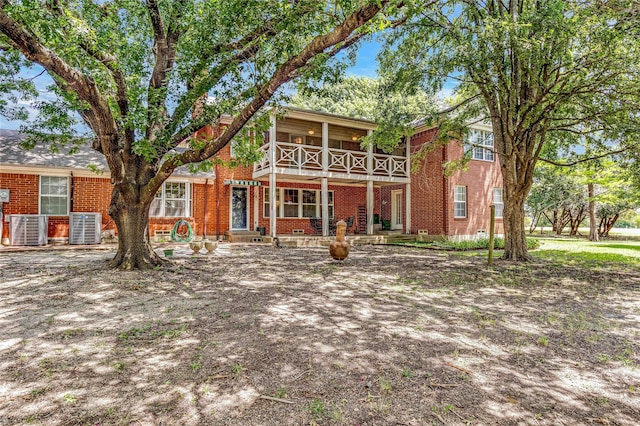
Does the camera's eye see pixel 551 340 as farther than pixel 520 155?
No

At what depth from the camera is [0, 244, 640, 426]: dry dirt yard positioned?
2.37 meters

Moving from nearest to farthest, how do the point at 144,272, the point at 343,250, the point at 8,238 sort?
the point at 144,272, the point at 343,250, the point at 8,238

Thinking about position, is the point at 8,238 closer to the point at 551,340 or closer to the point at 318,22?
the point at 318,22

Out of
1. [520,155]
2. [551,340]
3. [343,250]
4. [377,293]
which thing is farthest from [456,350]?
[520,155]

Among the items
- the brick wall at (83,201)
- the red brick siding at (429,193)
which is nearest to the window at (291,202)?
the brick wall at (83,201)

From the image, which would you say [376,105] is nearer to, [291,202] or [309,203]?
[309,203]

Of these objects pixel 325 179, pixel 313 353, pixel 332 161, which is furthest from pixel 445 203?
pixel 313 353

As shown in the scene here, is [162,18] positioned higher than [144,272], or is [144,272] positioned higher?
[162,18]

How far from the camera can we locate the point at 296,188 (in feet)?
56.9

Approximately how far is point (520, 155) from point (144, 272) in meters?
10.5

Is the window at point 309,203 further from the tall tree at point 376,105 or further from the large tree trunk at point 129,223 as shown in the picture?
the large tree trunk at point 129,223

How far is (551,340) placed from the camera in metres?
3.76

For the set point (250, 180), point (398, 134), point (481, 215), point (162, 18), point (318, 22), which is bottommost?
point (481, 215)

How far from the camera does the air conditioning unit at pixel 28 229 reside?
37.7ft
